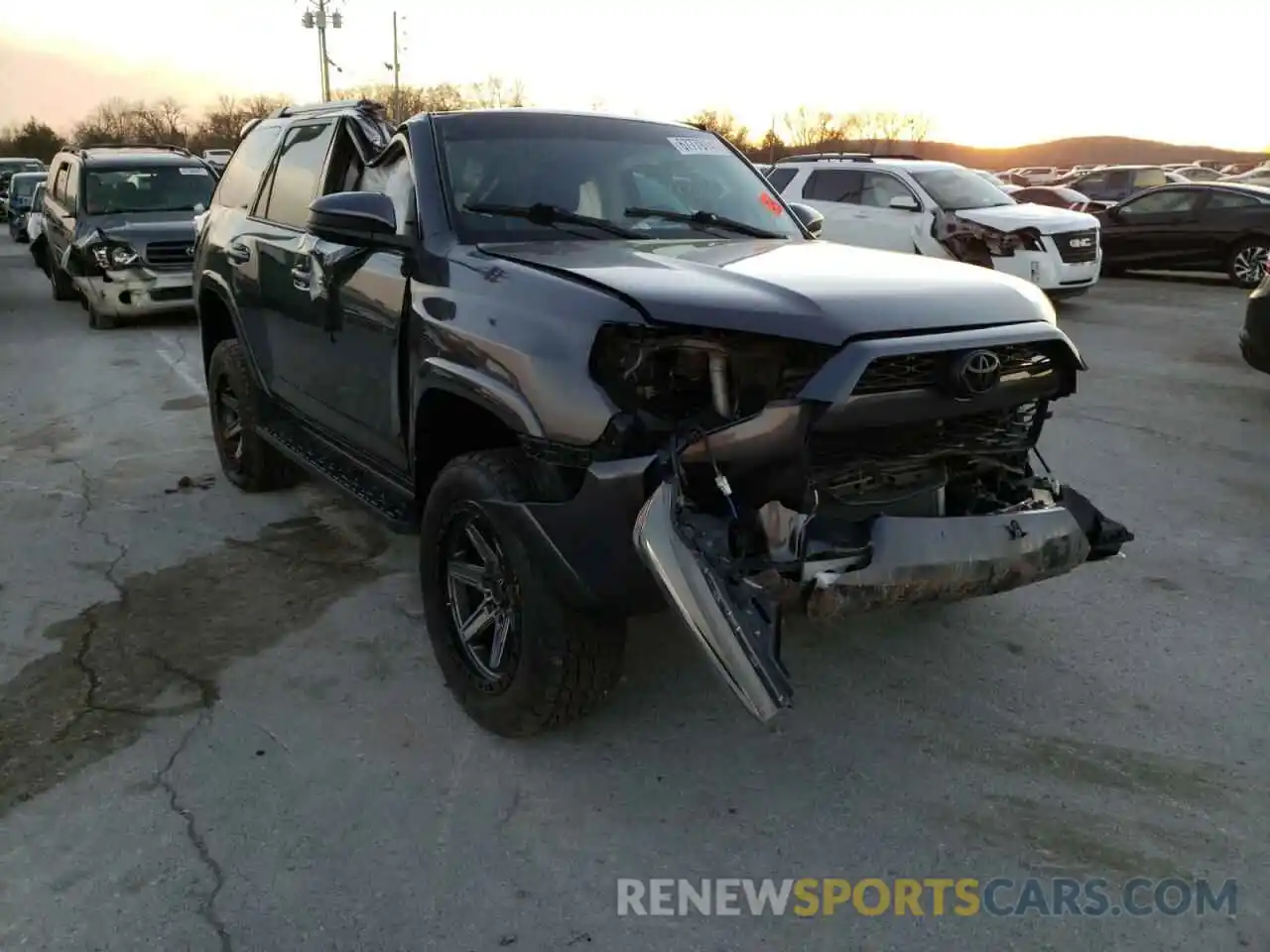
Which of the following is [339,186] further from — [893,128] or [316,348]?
[893,128]

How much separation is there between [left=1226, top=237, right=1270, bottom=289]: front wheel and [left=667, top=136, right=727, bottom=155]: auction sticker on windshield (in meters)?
13.6

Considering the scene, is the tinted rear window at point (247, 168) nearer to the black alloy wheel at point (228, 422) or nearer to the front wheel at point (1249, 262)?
the black alloy wheel at point (228, 422)

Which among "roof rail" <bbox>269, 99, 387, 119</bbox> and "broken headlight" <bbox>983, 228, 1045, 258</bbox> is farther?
"broken headlight" <bbox>983, 228, 1045, 258</bbox>

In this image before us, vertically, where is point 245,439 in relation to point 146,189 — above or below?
below

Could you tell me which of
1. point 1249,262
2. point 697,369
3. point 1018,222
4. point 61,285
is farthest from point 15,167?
point 697,369

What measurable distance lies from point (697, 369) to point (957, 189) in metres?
11.1

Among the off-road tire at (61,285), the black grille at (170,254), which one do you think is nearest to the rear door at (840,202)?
the black grille at (170,254)

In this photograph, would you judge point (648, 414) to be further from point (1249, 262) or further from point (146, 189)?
point (1249, 262)

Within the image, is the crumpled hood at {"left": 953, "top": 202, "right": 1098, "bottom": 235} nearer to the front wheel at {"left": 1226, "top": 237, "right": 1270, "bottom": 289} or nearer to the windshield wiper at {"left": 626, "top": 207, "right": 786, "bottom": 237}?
the front wheel at {"left": 1226, "top": 237, "right": 1270, "bottom": 289}

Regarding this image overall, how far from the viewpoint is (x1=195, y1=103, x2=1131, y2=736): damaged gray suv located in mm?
2699

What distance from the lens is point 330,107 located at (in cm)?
492

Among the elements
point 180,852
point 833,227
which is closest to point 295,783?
point 180,852

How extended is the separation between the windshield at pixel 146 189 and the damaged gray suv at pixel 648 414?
32.8ft

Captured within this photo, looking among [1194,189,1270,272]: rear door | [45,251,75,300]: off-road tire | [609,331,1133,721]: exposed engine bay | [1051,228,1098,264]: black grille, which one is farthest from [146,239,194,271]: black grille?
[1194,189,1270,272]: rear door
